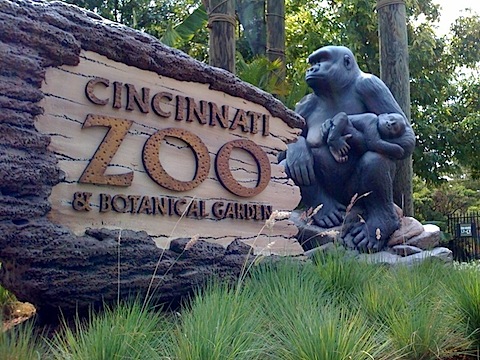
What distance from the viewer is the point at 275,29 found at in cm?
1007

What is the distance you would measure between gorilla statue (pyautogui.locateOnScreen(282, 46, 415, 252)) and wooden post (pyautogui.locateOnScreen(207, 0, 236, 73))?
5.75 ft

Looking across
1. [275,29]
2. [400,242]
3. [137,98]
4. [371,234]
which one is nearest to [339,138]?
[371,234]

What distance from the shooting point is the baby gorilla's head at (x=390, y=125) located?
17.4 ft

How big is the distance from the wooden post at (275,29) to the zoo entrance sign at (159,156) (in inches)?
237

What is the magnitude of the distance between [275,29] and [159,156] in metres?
7.00

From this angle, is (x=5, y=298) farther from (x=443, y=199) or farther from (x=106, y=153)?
(x=443, y=199)

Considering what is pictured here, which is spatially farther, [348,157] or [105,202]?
[348,157]

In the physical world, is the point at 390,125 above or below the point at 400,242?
above

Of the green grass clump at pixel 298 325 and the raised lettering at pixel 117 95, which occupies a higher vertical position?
the raised lettering at pixel 117 95

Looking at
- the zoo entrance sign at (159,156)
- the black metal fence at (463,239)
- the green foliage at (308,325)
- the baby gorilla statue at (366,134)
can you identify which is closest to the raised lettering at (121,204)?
the zoo entrance sign at (159,156)

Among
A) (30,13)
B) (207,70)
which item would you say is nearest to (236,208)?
(207,70)

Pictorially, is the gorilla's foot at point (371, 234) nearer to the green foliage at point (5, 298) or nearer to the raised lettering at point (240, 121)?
the raised lettering at point (240, 121)

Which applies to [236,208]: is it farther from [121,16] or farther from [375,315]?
[121,16]

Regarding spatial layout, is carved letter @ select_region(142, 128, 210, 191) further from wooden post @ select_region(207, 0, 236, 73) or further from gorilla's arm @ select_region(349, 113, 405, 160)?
wooden post @ select_region(207, 0, 236, 73)
